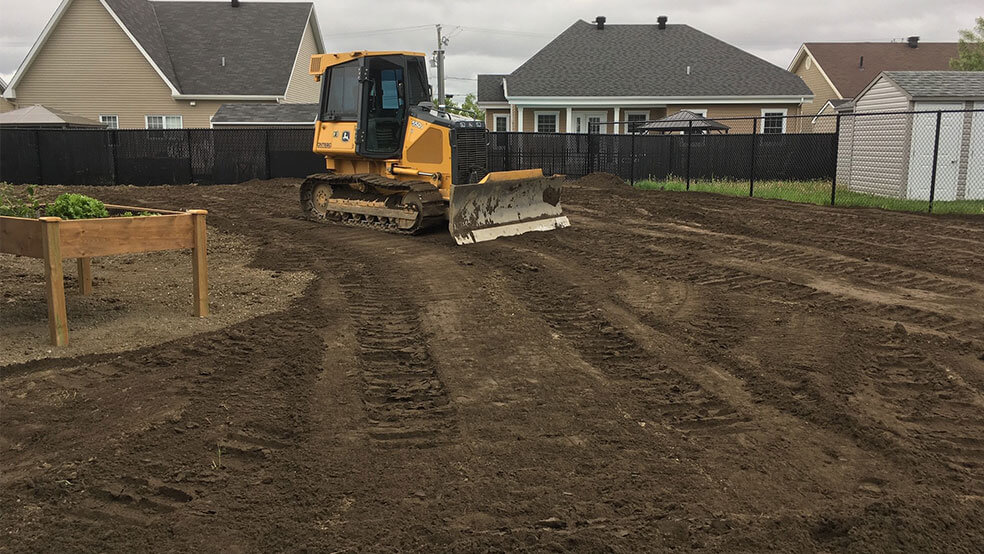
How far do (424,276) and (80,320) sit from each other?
12.5 ft

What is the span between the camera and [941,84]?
61.7ft

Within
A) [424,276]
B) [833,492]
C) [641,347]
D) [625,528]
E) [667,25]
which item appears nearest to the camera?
[625,528]

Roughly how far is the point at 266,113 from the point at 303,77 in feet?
23.7

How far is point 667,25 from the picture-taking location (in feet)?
115

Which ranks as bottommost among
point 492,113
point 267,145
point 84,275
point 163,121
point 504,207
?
point 84,275

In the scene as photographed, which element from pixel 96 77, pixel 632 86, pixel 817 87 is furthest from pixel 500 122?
pixel 817 87

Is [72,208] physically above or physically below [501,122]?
below

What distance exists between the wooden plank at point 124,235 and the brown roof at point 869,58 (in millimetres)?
40877

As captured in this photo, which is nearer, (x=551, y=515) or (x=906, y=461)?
(x=551, y=515)

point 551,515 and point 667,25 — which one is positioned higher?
point 667,25

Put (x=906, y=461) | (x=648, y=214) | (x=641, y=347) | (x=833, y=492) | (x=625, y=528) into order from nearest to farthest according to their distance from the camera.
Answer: (x=625, y=528), (x=833, y=492), (x=906, y=461), (x=641, y=347), (x=648, y=214)

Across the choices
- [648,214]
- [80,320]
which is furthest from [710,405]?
[648,214]

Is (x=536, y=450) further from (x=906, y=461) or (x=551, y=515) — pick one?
(x=906, y=461)

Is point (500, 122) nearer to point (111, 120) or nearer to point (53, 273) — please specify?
point (111, 120)
